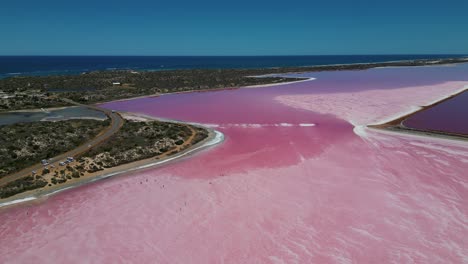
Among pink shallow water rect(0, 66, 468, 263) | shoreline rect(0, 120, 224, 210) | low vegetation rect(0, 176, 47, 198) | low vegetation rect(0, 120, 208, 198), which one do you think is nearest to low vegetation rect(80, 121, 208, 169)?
low vegetation rect(0, 120, 208, 198)

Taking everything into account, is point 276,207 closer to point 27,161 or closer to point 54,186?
point 54,186

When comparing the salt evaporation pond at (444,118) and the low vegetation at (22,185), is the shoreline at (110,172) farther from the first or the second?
the salt evaporation pond at (444,118)

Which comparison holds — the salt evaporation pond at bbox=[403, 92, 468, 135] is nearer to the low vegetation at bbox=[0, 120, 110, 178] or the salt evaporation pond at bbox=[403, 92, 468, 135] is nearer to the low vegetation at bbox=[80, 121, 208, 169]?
the low vegetation at bbox=[80, 121, 208, 169]

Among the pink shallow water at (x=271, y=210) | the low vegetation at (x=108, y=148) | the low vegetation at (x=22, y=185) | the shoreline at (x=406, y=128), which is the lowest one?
the pink shallow water at (x=271, y=210)

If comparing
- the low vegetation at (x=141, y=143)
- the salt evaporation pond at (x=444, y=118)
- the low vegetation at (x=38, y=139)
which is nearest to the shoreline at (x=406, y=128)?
the salt evaporation pond at (x=444, y=118)

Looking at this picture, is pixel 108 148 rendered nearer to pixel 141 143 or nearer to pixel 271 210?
pixel 141 143

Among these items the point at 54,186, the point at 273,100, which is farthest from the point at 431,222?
the point at 273,100
